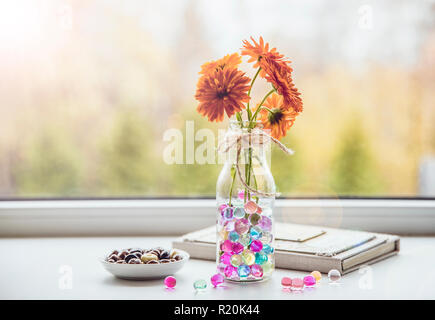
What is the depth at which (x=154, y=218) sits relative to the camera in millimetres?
1364

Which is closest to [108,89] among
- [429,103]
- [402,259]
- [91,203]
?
[429,103]

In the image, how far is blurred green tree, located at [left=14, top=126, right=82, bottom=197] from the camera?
394 cm

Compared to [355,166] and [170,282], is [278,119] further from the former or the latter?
[355,166]

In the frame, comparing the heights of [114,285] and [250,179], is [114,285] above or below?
below

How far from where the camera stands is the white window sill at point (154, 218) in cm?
134

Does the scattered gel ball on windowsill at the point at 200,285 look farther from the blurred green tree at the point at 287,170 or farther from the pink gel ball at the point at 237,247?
the blurred green tree at the point at 287,170

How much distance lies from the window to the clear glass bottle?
9.02 feet

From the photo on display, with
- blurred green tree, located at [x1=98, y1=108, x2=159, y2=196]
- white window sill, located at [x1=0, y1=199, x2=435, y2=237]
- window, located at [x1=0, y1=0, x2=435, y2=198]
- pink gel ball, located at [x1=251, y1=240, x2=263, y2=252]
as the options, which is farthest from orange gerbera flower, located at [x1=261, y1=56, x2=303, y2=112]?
blurred green tree, located at [x1=98, y1=108, x2=159, y2=196]

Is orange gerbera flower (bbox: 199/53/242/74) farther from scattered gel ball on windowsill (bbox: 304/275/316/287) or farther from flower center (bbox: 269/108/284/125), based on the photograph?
scattered gel ball on windowsill (bbox: 304/275/316/287)

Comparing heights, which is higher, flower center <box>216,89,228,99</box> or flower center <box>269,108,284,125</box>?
flower center <box>216,89,228,99</box>

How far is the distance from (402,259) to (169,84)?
11.1ft

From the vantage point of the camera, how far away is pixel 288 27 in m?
4.05

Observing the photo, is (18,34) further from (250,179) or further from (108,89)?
(250,179)

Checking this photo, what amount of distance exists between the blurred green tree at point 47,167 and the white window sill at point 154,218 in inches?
104
